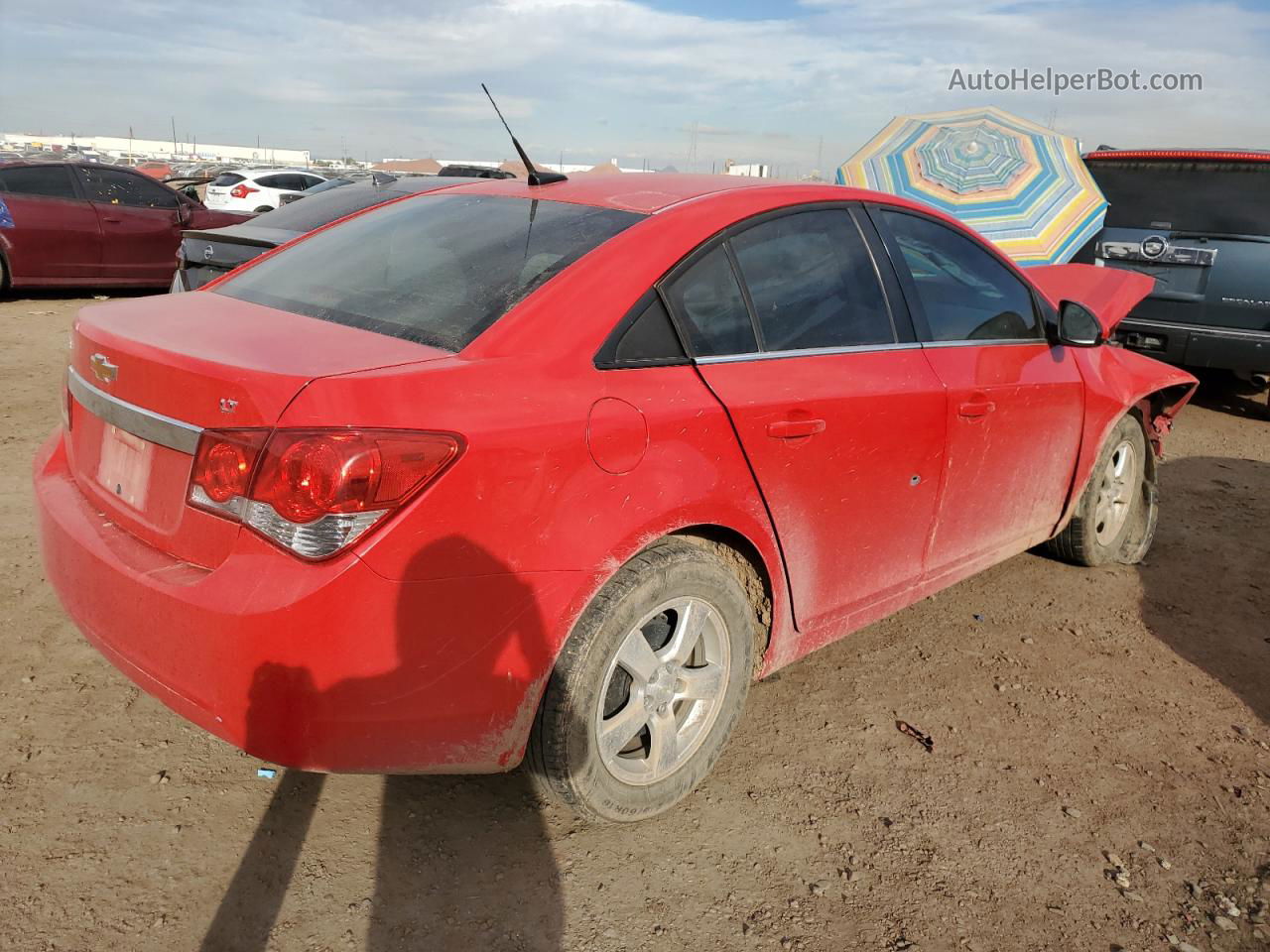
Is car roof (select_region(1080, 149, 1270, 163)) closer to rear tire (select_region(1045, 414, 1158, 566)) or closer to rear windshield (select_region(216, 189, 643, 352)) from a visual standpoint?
rear tire (select_region(1045, 414, 1158, 566))

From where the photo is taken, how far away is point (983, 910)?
2.37 meters

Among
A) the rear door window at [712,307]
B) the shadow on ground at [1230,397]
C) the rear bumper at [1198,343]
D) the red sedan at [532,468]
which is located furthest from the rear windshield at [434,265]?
the shadow on ground at [1230,397]

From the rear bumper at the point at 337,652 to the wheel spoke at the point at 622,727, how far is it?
0.79 ft

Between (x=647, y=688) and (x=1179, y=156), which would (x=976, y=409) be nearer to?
(x=647, y=688)

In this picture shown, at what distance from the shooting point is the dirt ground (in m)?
2.25

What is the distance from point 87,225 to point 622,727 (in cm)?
1093

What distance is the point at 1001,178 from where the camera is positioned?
633cm

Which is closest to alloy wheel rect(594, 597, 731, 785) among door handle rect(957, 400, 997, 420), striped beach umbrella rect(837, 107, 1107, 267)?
door handle rect(957, 400, 997, 420)

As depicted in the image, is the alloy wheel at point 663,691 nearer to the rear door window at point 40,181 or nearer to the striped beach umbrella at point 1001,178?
the striped beach umbrella at point 1001,178

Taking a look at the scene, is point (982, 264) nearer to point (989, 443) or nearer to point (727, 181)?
point (989, 443)

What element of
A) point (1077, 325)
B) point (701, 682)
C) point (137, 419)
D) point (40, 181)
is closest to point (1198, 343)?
point (1077, 325)

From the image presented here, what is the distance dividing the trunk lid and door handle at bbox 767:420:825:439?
0.90 metres

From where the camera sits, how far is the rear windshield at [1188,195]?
670cm

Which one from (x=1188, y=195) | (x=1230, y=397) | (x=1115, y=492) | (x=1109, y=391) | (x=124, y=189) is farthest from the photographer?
(x=124, y=189)
